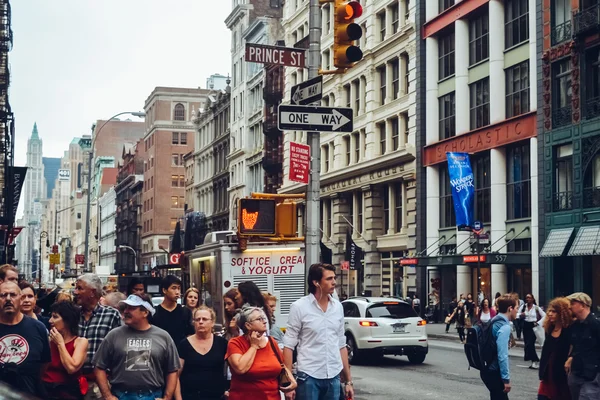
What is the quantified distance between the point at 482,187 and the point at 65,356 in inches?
1490

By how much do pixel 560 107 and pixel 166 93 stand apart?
87738 millimetres

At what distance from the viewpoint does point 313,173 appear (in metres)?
14.0

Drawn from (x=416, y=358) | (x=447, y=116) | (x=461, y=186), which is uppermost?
(x=447, y=116)

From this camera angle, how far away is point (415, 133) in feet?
166

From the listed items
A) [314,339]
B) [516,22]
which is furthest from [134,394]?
[516,22]

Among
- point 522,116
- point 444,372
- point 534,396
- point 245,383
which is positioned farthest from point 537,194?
point 245,383

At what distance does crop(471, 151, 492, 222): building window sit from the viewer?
44375 millimetres

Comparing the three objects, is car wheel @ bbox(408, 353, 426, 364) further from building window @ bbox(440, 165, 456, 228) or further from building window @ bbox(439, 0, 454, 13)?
building window @ bbox(439, 0, 454, 13)

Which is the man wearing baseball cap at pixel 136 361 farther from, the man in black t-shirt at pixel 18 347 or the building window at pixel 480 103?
the building window at pixel 480 103

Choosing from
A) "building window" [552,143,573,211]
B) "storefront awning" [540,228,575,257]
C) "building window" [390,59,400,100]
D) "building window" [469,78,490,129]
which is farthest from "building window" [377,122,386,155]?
"storefront awning" [540,228,575,257]

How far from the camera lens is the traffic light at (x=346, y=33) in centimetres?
1247

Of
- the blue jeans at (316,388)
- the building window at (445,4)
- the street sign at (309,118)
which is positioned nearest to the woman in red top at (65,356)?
the blue jeans at (316,388)

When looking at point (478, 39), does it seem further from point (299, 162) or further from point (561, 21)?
point (299, 162)

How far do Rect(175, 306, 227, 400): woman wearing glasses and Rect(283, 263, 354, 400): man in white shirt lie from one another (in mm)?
640
